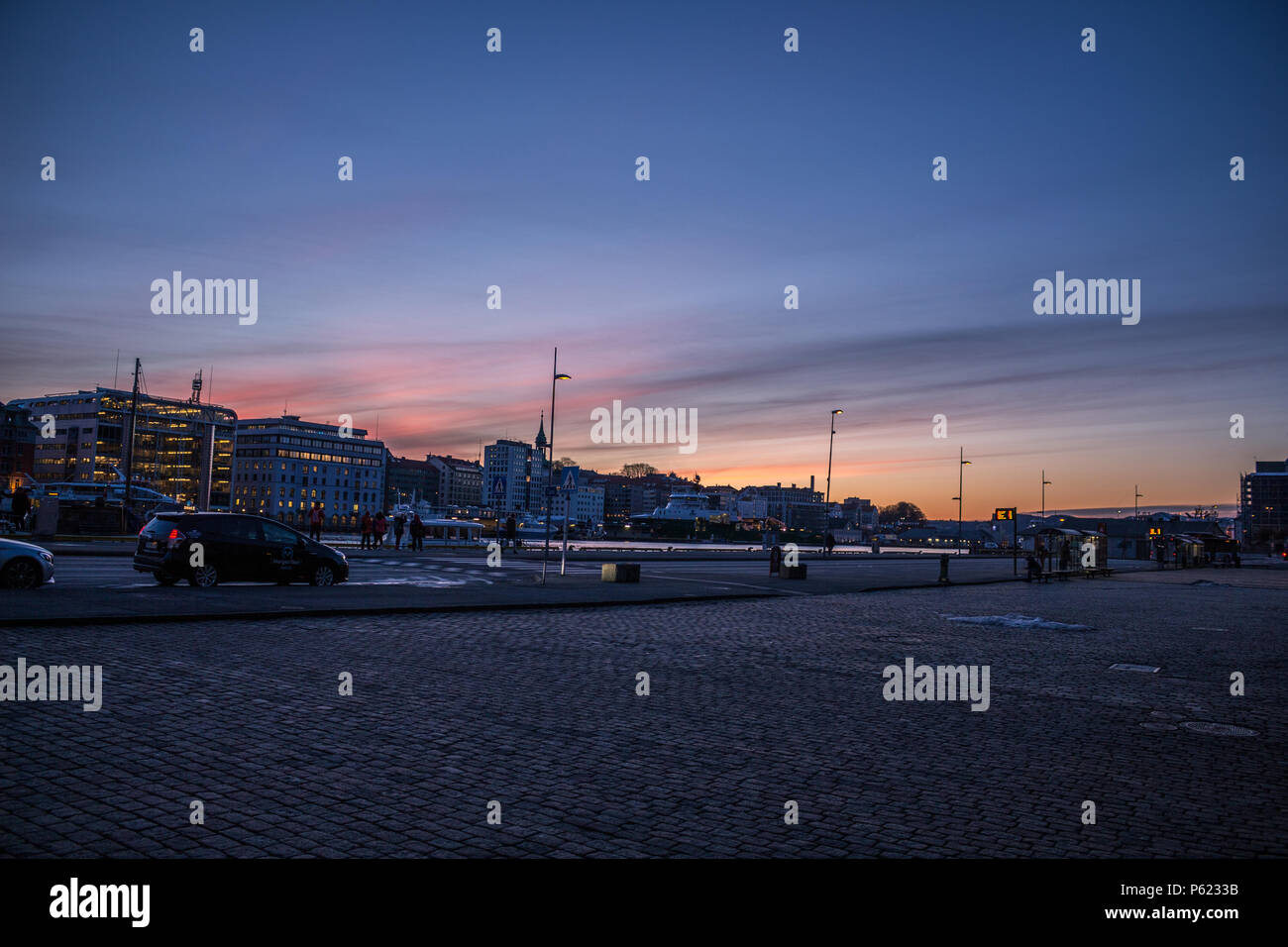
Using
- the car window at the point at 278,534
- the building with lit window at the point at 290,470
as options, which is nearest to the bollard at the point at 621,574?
the car window at the point at 278,534

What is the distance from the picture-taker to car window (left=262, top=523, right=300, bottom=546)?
64.6 feet

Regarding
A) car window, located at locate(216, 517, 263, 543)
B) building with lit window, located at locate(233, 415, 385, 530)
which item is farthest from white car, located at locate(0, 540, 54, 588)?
building with lit window, located at locate(233, 415, 385, 530)

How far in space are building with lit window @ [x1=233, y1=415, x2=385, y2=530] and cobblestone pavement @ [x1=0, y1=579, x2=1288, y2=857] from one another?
177 meters

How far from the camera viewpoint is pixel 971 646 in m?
13.5

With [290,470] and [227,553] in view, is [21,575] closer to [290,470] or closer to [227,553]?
[227,553]

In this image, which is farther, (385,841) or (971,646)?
(971,646)

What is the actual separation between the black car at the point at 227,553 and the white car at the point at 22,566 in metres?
1.85

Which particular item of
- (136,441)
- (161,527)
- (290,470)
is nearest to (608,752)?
(161,527)

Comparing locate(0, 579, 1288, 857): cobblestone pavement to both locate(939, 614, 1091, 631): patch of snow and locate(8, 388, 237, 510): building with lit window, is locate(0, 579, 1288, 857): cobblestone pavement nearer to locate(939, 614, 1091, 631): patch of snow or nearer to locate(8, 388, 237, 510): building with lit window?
locate(939, 614, 1091, 631): patch of snow

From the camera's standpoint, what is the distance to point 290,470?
7308 inches

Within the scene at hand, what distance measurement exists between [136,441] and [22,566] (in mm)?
176554
